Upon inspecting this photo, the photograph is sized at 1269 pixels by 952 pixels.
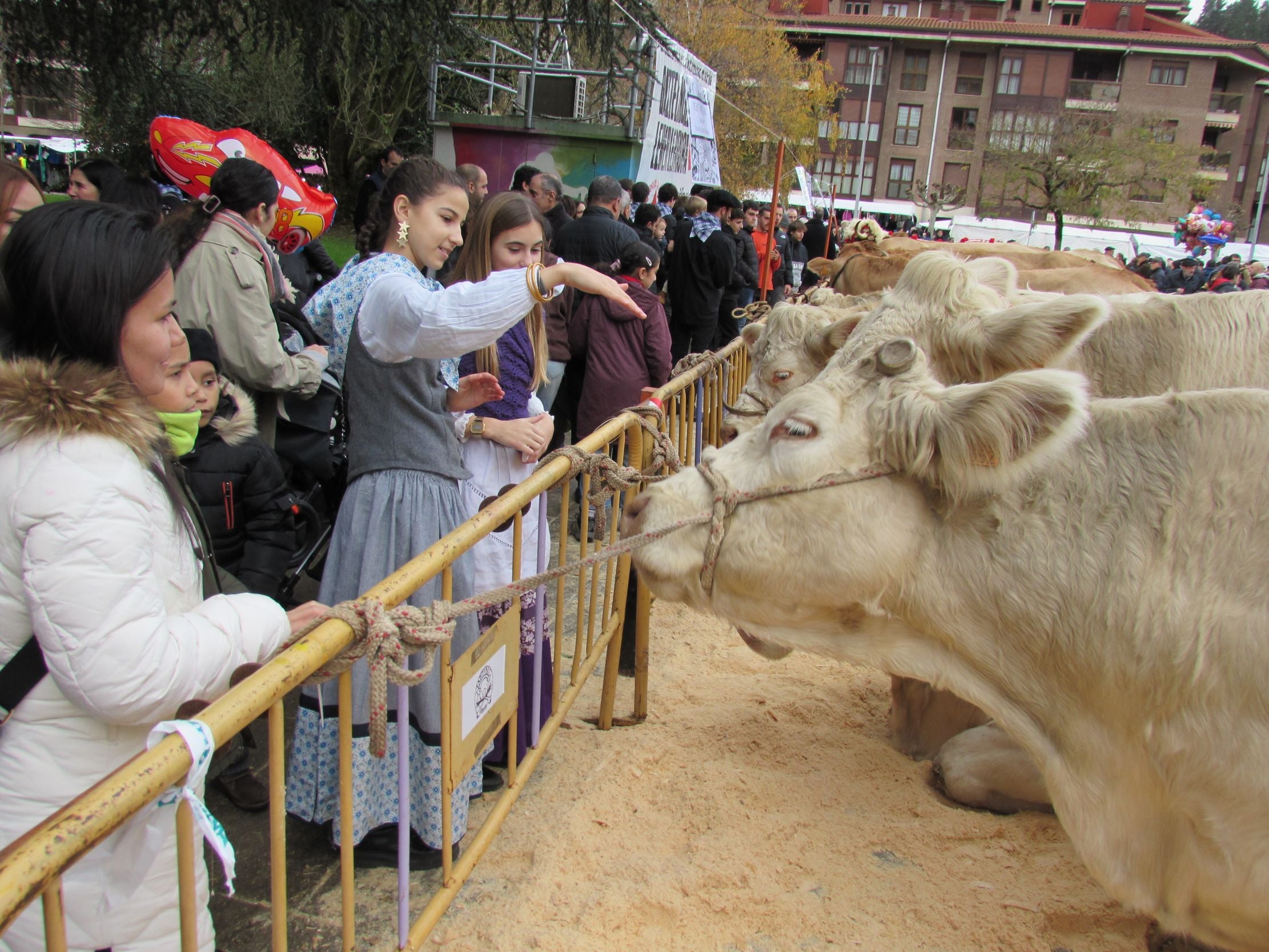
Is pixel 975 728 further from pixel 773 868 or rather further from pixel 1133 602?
pixel 1133 602

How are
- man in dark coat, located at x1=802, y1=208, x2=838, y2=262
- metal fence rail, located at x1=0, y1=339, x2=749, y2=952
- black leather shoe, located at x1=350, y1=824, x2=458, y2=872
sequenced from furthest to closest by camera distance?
man in dark coat, located at x1=802, y1=208, x2=838, y2=262 → black leather shoe, located at x1=350, y1=824, x2=458, y2=872 → metal fence rail, located at x1=0, y1=339, x2=749, y2=952

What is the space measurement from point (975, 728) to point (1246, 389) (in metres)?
1.71

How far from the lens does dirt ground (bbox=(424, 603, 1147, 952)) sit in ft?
8.41

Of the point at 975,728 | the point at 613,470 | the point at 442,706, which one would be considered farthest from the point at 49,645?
the point at 975,728

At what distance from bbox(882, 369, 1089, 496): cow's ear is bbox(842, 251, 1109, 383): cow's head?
0.73 meters

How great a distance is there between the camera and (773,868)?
282 cm

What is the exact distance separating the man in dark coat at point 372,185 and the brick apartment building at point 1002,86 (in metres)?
52.9

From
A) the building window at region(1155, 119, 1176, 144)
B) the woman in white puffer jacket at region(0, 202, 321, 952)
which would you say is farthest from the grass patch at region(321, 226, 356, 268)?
the building window at region(1155, 119, 1176, 144)

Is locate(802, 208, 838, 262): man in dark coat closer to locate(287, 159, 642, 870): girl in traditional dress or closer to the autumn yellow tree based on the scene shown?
the autumn yellow tree

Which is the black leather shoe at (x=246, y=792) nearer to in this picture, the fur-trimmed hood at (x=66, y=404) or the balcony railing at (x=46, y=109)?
the fur-trimmed hood at (x=66, y=404)

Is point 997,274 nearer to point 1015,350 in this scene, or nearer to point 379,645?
point 1015,350

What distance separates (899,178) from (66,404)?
68333mm

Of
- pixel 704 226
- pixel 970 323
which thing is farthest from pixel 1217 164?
pixel 970 323

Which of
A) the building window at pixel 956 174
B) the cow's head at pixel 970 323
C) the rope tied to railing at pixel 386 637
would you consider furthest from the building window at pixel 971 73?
the rope tied to railing at pixel 386 637
